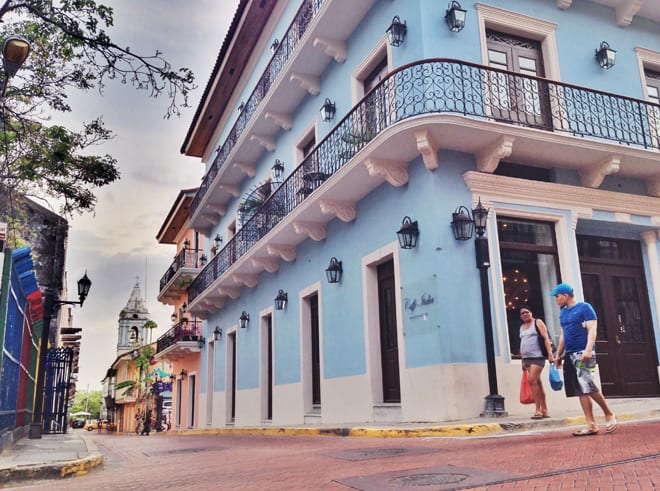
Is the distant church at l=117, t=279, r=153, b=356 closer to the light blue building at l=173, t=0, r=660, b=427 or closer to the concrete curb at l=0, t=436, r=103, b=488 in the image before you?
the light blue building at l=173, t=0, r=660, b=427

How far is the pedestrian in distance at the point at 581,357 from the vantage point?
651 centimetres

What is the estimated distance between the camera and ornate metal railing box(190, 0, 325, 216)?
541 inches

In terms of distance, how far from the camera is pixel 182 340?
24516 mm

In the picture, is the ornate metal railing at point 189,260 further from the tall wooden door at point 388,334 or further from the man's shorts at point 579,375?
the man's shorts at point 579,375

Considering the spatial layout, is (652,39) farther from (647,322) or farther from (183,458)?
(183,458)

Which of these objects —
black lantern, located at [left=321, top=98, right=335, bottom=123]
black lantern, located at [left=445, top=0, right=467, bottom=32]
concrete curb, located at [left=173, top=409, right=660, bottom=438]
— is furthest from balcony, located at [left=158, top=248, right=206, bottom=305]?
concrete curb, located at [left=173, top=409, right=660, bottom=438]

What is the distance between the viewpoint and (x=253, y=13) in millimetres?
17906

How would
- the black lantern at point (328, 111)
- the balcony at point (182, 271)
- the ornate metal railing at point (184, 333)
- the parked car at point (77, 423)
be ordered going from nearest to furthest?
the black lantern at point (328, 111), the ornate metal railing at point (184, 333), the balcony at point (182, 271), the parked car at point (77, 423)

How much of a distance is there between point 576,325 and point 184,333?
20.7m

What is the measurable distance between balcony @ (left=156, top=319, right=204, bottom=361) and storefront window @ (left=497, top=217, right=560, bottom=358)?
16421mm

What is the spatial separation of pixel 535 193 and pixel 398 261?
105 inches

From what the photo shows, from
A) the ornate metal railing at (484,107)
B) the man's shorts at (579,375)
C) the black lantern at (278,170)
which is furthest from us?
the black lantern at (278,170)

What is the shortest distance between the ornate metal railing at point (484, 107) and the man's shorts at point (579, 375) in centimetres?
434

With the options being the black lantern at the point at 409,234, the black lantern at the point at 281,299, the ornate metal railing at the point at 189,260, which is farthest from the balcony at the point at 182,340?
the black lantern at the point at 409,234
